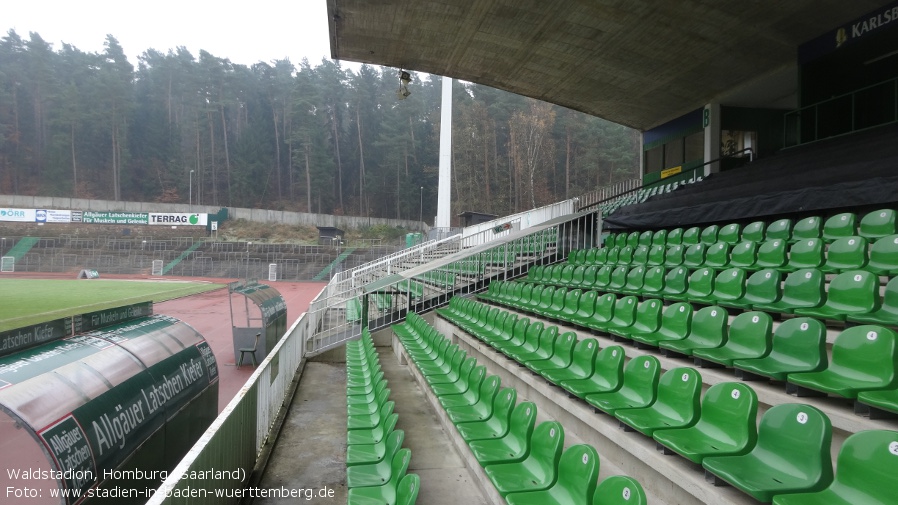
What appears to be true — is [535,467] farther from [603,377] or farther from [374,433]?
[374,433]

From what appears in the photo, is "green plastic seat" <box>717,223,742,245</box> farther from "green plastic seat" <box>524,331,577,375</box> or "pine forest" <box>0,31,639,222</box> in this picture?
"pine forest" <box>0,31,639,222</box>

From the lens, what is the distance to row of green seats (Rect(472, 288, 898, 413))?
2555 millimetres

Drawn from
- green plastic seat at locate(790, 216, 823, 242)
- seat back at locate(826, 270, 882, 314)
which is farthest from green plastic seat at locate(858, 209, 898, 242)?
seat back at locate(826, 270, 882, 314)

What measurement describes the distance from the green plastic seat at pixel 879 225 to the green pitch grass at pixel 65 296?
19.0 m

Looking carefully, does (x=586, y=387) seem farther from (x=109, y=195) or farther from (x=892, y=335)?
(x=109, y=195)

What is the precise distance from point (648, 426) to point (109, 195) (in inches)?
3089

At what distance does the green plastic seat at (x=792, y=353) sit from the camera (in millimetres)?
2965

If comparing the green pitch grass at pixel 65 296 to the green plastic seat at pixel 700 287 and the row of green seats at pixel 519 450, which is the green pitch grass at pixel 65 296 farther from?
the green plastic seat at pixel 700 287

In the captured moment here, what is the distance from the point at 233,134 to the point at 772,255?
80.1 meters

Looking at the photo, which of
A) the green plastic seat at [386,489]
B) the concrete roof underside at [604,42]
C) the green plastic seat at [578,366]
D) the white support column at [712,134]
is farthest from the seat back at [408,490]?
the white support column at [712,134]

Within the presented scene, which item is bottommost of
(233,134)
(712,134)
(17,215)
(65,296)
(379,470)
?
(65,296)

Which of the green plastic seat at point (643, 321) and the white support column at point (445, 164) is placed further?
the white support column at point (445, 164)

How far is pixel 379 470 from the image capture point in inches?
133

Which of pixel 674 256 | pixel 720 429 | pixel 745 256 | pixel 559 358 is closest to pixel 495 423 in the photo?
pixel 559 358
